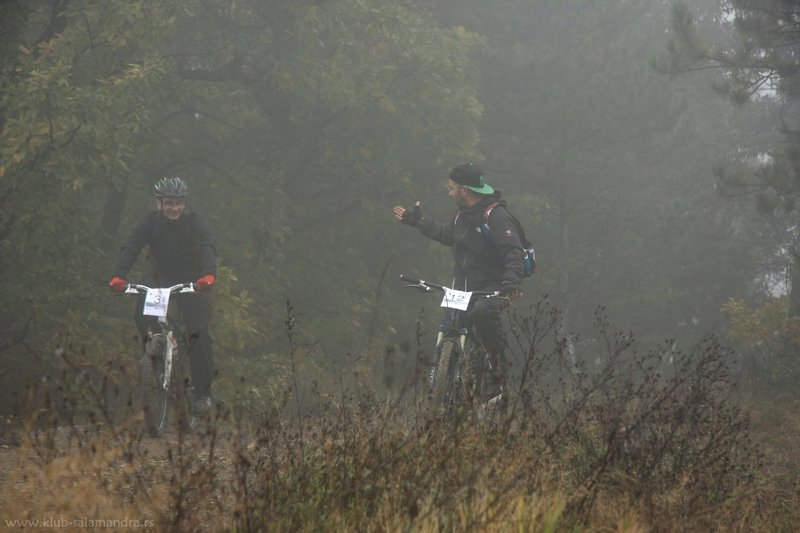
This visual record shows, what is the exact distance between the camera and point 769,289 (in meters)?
29.2

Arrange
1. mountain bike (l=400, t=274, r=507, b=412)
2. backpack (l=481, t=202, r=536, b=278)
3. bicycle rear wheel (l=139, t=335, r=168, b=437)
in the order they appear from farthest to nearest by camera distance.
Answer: backpack (l=481, t=202, r=536, b=278), mountain bike (l=400, t=274, r=507, b=412), bicycle rear wheel (l=139, t=335, r=168, b=437)

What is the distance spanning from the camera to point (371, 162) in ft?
62.0

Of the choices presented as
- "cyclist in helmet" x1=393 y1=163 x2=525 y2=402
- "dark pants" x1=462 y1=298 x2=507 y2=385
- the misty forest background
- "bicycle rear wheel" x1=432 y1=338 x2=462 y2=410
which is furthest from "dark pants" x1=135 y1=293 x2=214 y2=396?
"dark pants" x1=462 y1=298 x2=507 y2=385

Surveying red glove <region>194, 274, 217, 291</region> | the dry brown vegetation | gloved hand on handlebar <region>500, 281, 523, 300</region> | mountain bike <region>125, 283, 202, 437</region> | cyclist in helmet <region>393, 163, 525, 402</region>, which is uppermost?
cyclist in helmet <region>393, 163, 525, 402</region>

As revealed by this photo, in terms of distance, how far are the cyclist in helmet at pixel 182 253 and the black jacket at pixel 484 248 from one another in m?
1.99

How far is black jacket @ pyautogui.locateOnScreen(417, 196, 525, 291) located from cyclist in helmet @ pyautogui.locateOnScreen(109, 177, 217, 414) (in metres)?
1.99

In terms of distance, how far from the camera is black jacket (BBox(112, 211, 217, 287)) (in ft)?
27.4

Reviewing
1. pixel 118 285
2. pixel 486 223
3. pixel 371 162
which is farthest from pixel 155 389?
pixel 371 162

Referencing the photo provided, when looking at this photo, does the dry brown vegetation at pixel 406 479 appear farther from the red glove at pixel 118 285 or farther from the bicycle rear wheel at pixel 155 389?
the red glove at pixel 118 285

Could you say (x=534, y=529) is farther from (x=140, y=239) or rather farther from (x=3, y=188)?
(x=3, y=188)

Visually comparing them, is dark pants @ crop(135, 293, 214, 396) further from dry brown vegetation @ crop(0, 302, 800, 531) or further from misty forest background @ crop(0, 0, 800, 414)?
dry brown vegetation @ crop(0, 302, 800, 531)

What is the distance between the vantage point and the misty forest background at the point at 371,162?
1152 centimetres

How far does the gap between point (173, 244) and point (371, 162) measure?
35.1 ft

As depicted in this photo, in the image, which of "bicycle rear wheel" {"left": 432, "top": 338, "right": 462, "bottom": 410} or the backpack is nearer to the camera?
"bicycle rear wheel" {"left": 432, "top": 338, "right": 462, "bottom": 410}
